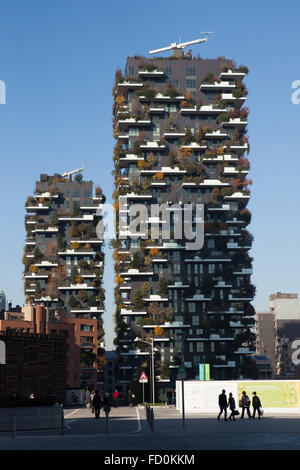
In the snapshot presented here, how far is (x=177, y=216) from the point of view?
430 feet

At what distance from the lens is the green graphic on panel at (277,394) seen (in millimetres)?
57062

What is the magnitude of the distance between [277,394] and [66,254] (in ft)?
305

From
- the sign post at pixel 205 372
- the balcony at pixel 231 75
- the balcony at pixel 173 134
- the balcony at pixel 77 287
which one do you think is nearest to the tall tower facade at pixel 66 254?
the balcony at pixel 77 287

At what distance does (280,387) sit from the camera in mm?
57062

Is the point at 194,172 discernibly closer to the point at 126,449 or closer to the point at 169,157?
the point at 169,157

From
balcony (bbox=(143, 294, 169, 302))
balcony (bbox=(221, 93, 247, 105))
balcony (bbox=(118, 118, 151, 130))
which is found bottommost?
balcony (bbox=(143, 294, 169, 302))

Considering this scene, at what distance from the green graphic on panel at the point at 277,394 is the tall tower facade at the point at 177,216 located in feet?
215

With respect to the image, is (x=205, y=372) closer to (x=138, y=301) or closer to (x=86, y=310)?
(x=138, y=301)

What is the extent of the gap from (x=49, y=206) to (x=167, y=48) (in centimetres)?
3873

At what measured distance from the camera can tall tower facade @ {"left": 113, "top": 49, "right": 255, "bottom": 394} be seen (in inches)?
4948

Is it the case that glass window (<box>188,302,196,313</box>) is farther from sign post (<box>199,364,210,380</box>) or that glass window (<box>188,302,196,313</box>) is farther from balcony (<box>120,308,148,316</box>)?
sign post (<box>199,364,210,380</box>)

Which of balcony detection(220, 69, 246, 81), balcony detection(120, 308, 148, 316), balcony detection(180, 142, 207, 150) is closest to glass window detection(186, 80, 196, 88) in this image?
balcony detection(220, 69, 246, 81)

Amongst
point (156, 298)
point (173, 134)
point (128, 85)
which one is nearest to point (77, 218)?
point (173, 134)

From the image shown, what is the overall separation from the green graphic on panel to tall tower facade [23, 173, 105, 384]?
8181cm
